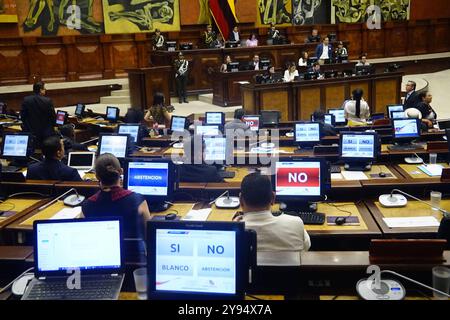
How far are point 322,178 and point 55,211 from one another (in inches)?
96.7

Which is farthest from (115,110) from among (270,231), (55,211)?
(270,231)

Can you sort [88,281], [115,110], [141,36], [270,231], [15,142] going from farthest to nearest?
[141,36], [115,110], [15,142], [270,231], [88,281]

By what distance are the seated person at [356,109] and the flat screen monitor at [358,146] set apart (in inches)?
162

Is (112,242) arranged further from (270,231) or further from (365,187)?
(365,187)

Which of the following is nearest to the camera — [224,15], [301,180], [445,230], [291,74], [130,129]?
A: [445,230]

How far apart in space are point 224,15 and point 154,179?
11.0 meters

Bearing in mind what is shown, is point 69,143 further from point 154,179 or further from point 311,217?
point 311,217

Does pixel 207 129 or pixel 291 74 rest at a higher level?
pixel 291 74

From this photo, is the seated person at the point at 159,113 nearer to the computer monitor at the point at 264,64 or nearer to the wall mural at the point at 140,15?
the computer monitor at the point at 264,64

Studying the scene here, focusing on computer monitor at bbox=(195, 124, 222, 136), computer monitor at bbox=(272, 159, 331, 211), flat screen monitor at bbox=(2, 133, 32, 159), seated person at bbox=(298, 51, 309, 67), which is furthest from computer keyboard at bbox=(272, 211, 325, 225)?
seated person at bbox=(298, 51, 309, 67)

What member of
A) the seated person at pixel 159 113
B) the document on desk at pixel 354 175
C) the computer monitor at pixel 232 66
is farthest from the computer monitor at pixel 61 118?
the document on desk at pixel 354 175

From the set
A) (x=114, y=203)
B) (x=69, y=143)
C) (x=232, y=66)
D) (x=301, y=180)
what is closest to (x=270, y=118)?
(x=69, y=143)

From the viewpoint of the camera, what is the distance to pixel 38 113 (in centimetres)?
784

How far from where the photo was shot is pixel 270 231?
307 centimetres
